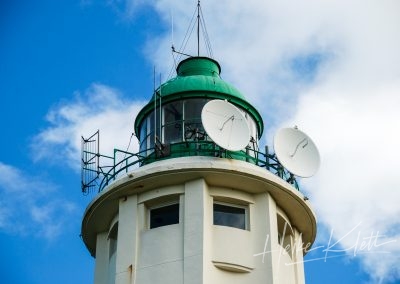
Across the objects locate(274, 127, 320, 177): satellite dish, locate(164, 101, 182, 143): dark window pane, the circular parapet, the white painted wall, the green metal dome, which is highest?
the green metal dome

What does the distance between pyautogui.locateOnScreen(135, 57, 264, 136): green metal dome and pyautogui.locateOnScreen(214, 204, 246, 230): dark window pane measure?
421cm

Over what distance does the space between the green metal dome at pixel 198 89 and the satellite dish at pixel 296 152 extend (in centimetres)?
239

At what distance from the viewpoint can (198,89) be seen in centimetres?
3069

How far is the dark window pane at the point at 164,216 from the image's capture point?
2794 centimetres

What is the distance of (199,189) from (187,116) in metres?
3.72

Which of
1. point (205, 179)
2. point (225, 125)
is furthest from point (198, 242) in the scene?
point (225, 125)

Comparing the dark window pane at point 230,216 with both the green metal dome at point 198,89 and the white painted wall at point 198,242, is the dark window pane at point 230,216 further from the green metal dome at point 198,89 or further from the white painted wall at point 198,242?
the green metal dome at point 198,89

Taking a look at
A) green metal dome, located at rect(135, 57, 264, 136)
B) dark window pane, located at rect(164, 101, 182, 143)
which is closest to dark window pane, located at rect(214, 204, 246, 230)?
dark window pane, located at rect(164, 101, 182, 143)

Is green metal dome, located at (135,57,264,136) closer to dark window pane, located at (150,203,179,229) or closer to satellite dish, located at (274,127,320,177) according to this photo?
satellite dish, located at (274,127,320,177)

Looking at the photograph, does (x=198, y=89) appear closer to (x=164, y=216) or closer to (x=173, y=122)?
(x=173, y=122)

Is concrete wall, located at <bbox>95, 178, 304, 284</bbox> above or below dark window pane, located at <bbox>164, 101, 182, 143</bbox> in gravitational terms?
below

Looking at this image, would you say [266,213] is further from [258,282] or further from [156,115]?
[156,115]

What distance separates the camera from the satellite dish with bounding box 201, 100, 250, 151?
1094 inches

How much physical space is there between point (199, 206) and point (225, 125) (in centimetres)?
273
